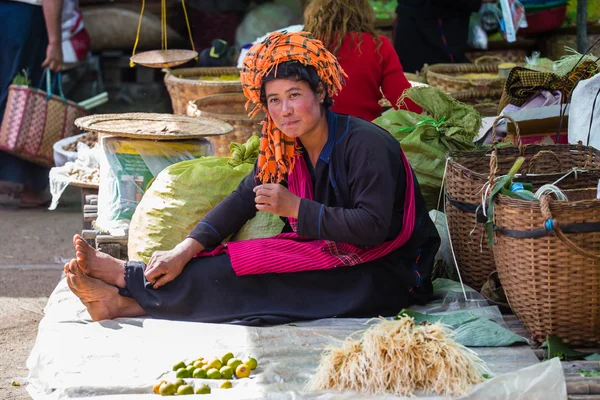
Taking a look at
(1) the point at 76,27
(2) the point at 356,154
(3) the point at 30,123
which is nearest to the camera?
(2) the point at 356,154

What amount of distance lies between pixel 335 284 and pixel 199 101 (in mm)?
2536

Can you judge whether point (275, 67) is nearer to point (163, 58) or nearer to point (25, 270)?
point (163, 58)

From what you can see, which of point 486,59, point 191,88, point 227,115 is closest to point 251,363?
point 227,115

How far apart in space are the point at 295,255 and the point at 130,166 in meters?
1.25

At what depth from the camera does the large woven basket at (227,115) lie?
4.90 metres

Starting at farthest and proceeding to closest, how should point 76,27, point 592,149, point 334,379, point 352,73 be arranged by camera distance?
point 76,27 < point 352,73 < point 592,149 < point 334,379

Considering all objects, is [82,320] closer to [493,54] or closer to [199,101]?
[199,101]

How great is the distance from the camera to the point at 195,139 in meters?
4.00

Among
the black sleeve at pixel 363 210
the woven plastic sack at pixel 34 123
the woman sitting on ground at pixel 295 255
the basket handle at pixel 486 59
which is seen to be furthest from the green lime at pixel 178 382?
the basket handle at pixel 486 59

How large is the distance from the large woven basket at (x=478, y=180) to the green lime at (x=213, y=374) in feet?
3.69

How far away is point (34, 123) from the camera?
590 centimetres

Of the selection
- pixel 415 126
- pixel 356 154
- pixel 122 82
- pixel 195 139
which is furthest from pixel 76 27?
pixel 356 154

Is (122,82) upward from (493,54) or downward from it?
downward

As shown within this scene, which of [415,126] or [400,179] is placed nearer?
[400,179]
